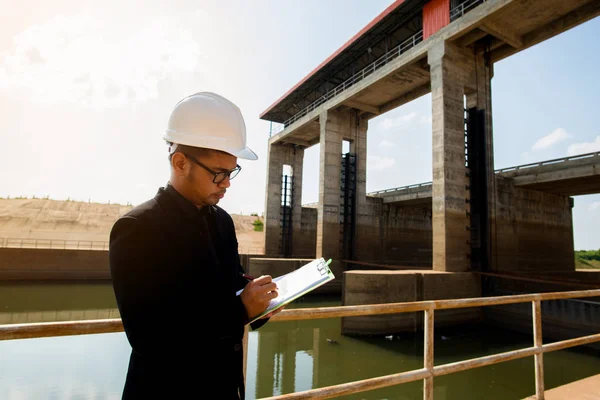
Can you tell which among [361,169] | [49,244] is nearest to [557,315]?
[361,169]

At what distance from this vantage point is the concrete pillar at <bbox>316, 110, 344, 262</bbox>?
64.6 ft

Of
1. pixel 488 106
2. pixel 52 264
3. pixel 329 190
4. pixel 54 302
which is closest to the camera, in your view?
pixel 488 106

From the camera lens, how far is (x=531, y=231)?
17188 mm

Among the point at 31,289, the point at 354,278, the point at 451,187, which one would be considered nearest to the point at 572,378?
the point at 354,278

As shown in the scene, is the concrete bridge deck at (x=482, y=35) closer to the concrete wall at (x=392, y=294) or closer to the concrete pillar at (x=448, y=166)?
the concrete pillar at (x=448, y=166)

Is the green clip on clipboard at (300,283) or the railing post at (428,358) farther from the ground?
the green clip on clipboard at (300,283)

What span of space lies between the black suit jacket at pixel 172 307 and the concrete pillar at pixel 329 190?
1860 cm

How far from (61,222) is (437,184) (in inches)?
1799

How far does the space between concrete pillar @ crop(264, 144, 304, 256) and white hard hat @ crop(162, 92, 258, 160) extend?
77.0 feet

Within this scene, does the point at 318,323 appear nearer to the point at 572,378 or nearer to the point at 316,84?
the point at 572,378

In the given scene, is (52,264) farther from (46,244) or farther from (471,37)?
(471,37)

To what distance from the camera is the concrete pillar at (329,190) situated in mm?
19688

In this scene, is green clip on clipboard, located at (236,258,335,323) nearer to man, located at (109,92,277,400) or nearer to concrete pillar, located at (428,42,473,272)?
man, located at (109,92,277,400)

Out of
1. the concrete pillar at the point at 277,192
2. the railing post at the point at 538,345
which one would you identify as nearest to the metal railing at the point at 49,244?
the concrete pillar at the point at 277,192
